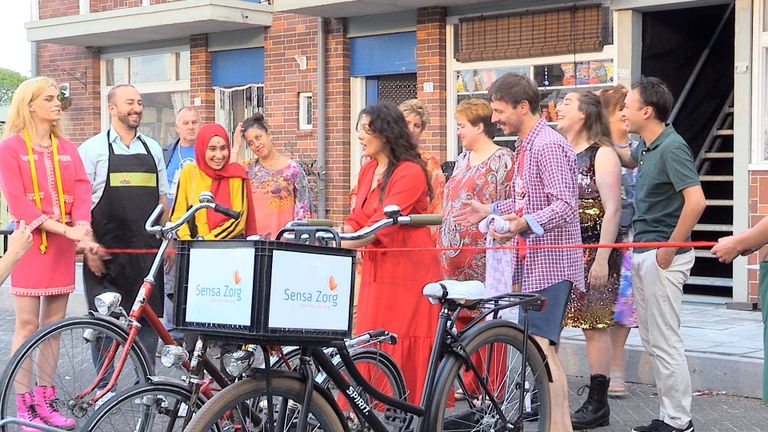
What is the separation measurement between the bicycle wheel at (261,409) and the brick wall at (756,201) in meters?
7.57

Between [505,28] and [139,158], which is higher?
[505,28]

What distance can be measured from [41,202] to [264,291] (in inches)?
109

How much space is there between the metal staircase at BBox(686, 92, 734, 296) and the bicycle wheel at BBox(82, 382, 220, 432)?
834cm

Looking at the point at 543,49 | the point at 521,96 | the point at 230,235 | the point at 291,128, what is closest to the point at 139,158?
the point at 230,235

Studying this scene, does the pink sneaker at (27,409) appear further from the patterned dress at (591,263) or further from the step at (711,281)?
the step at (711,281)

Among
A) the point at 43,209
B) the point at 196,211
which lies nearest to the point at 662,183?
the point at 196,211

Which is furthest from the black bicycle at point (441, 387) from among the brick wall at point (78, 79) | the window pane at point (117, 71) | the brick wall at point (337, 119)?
the brick wall at point (78, 79)

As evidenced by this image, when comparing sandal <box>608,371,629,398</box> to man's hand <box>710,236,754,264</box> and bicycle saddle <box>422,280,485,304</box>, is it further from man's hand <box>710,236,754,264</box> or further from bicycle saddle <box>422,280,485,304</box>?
man's hand <box>710,236,754,264</box>

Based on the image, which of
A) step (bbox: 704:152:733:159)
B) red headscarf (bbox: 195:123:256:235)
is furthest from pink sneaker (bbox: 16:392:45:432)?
step (bbox: 704:152:733:159)

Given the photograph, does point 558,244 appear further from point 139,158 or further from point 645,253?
point 139,158

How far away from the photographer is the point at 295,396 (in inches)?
165

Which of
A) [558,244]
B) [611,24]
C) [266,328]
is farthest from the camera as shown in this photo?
[611,24]

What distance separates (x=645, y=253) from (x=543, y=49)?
6838 mm

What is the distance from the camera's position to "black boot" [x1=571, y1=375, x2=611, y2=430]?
6449 millimetres
